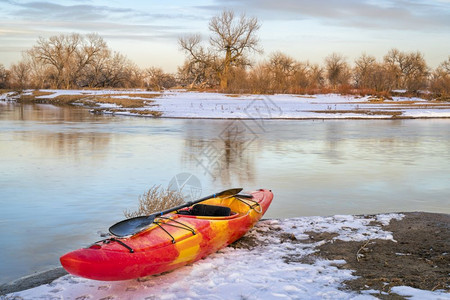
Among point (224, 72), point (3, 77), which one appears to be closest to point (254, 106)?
point (224, 72)

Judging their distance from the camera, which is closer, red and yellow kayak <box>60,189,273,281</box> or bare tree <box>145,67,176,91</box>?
red and yellow kayak <box>60,189,273,281</box>

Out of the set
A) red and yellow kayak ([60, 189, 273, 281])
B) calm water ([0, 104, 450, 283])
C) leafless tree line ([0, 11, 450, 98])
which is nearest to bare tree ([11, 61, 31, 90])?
leafless tree line ([0, 11, 450, 98])

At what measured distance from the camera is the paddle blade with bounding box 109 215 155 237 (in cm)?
587

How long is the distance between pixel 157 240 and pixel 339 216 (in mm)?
3552

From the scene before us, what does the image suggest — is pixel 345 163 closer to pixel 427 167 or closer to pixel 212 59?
pixel 427 167

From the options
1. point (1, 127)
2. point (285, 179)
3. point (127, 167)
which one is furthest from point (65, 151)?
point (1, 127)

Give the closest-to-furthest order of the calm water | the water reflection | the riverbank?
the calm water
the water reflection
the riverbank

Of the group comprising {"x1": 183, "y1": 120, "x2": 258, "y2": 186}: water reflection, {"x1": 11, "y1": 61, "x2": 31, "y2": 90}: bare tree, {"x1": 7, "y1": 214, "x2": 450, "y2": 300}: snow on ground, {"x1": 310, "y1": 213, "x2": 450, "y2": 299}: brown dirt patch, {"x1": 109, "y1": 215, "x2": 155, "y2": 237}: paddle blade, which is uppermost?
{"x1": 11, "y1": 61, "x2": 31, "y2": 90}: bare tree

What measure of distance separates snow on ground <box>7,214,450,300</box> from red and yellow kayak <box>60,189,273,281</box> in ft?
0.61

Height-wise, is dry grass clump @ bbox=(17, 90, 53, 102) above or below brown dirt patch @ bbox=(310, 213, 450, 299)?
above

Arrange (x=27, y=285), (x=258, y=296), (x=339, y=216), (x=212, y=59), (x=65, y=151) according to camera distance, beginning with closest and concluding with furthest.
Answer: (x=258, y=296) → (x=27, y=285) → (x=339, y=216) → (x=65, y=151) → (x=212, y=59)

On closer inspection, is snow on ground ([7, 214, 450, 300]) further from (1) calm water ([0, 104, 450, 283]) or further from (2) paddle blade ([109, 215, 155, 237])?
(1) calm water ([0, 104, 450, 283])

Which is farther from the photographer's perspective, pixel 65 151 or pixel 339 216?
pixel 65 151

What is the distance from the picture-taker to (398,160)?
14.8 m
